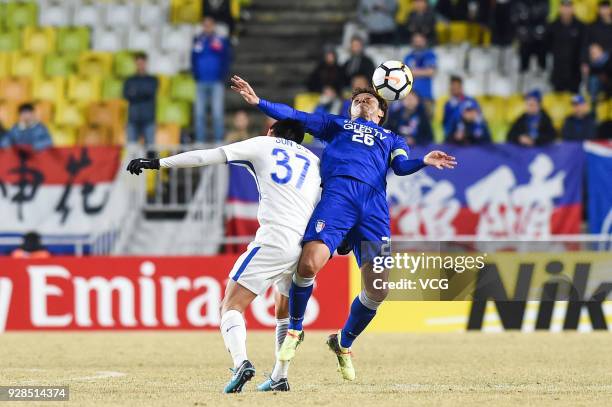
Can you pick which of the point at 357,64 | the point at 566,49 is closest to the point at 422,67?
the point at 357,64

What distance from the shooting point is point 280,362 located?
34.8 feet

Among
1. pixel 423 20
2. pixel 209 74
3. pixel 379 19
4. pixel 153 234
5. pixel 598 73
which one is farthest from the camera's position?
pixel 379 19

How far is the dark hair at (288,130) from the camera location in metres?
10.8

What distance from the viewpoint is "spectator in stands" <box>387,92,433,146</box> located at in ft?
64.8

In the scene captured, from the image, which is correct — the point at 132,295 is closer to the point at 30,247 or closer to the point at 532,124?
the point at 30,247

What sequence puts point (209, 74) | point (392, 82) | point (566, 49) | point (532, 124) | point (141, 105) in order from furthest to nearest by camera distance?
point (209, 74)
point (141, 105)
point (566, 49)
point (532, 124)
point (392, 82)

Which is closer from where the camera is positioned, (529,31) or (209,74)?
(209,74)

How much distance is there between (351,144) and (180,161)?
5.07 feet

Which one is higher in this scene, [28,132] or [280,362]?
[28,132]

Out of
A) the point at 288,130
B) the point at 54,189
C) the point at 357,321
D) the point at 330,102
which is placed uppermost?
the point at 288,130

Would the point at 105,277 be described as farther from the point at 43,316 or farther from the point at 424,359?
the point at 424,359

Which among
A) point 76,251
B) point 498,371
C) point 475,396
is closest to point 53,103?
point 76,251

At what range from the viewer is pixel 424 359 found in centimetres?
1417

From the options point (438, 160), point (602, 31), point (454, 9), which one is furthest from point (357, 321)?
point (454, 9)
